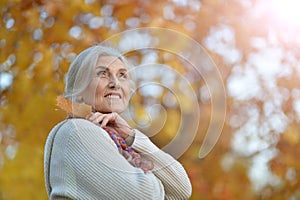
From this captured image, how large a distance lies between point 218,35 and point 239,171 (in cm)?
65

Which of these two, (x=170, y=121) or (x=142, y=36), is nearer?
(x=142, y=36)

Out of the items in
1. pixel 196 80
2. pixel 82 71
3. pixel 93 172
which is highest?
pixel 82 71

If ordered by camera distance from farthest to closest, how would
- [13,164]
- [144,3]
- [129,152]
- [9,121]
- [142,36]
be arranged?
[144,3] → [9,121] → [13,164] → [142,36] → [129,152]

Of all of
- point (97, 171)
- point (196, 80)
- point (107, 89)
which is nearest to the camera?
point (97, 171)

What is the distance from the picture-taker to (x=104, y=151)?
124 cm

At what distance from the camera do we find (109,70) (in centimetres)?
134

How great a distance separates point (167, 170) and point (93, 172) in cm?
16

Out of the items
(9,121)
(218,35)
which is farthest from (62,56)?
(218,35)

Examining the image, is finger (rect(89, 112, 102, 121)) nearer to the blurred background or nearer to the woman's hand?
the woman's hand

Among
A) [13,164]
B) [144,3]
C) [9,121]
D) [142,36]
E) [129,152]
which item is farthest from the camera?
[144,3]

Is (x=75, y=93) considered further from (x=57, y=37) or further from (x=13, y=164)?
(x=57, y=37)

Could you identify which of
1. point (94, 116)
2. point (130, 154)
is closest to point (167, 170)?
point (130, 154)

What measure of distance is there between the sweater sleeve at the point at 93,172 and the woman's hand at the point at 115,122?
34 millimetres

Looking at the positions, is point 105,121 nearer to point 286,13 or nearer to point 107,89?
point 107,89
